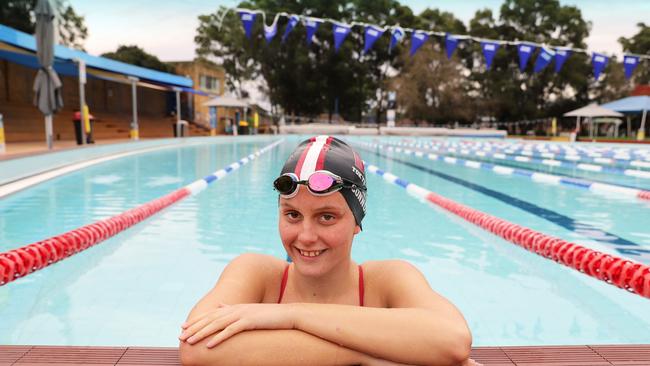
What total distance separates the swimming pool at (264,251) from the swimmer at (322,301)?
1648 mm

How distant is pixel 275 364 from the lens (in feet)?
4.59

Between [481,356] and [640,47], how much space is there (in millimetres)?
49437

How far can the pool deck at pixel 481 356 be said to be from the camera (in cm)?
175

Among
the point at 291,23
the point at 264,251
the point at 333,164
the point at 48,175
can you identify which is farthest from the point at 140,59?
the point at 333,164

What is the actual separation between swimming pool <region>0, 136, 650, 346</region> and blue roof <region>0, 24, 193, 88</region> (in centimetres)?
836

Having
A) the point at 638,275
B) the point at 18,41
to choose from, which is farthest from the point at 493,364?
the point at 18,41

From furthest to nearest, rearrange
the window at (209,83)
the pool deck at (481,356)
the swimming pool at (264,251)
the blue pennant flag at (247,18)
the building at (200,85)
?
the window at (209,83)
the building at (200,85)
the blue pennant flag at (247,18)
the swimming pool at (264,251)
the pool deck at (481,356)

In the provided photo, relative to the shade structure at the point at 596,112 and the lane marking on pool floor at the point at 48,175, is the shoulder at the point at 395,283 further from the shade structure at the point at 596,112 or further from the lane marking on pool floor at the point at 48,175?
the shade structure at the point at 596,112

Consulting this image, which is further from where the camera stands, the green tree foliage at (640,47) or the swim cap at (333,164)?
the green tree foliage at (640,47)

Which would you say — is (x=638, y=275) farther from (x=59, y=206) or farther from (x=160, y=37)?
(x=160, y=37)

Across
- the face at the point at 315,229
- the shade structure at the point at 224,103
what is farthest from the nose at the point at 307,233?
the shade structure at the point at 224,103

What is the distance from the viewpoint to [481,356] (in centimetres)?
183

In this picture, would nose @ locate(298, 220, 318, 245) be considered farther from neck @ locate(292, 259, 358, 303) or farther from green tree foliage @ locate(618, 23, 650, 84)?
green tree foliage @ locate(618, 23, 650, 84)

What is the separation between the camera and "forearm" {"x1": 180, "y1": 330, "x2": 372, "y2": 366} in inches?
54.6
